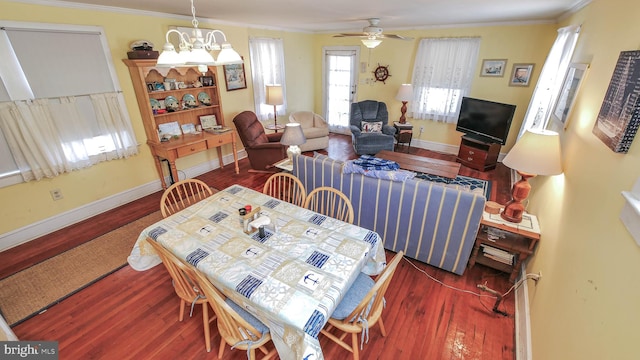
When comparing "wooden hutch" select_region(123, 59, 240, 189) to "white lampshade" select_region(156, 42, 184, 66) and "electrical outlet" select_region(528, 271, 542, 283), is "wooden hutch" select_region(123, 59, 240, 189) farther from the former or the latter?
"electrical outlet" select_region(528, 271, 542, 283)

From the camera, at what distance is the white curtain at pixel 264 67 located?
4891mm

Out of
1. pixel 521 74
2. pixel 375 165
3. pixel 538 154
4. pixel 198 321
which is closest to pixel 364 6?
pixel 375 165

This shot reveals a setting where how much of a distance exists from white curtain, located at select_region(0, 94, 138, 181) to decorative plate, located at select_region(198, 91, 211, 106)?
109 cm

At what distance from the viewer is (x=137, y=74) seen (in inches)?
127

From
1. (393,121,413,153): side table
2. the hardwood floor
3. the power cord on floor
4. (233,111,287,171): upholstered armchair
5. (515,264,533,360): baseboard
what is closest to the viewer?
(515,264,533,360): baseboard

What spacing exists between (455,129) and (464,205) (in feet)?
12.0

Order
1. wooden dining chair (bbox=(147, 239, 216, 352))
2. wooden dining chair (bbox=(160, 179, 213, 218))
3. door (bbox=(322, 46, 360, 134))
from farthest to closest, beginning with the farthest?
door (bbox=(322, 46, 360, 134)), wooden dining chair (bbox=(160, 179, 213, 218)), wooden dining chair (bbox=(147, 239, 216, 352))

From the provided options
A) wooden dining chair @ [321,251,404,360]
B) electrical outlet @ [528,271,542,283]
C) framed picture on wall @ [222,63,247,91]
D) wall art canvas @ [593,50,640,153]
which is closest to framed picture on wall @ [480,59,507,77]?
wall art canvas @ [593,50,640,153]

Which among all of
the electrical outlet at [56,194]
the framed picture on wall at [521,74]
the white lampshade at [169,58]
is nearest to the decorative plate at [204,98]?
the electrical outlet at [56,194]

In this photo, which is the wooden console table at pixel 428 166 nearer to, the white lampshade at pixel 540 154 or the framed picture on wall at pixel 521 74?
the white lampshade at pixel 540 154

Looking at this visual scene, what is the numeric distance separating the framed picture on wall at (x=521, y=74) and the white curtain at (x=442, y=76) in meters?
0.61

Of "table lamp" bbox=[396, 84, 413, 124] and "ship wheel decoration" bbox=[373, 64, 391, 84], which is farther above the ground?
"ship wheel decoration" bbox=[373, 64, 391, 84]

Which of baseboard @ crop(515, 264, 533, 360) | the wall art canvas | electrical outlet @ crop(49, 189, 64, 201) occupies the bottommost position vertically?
baseboard @ crop(515, 264, 533, 360)

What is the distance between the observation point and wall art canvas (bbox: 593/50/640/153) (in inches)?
43.9
